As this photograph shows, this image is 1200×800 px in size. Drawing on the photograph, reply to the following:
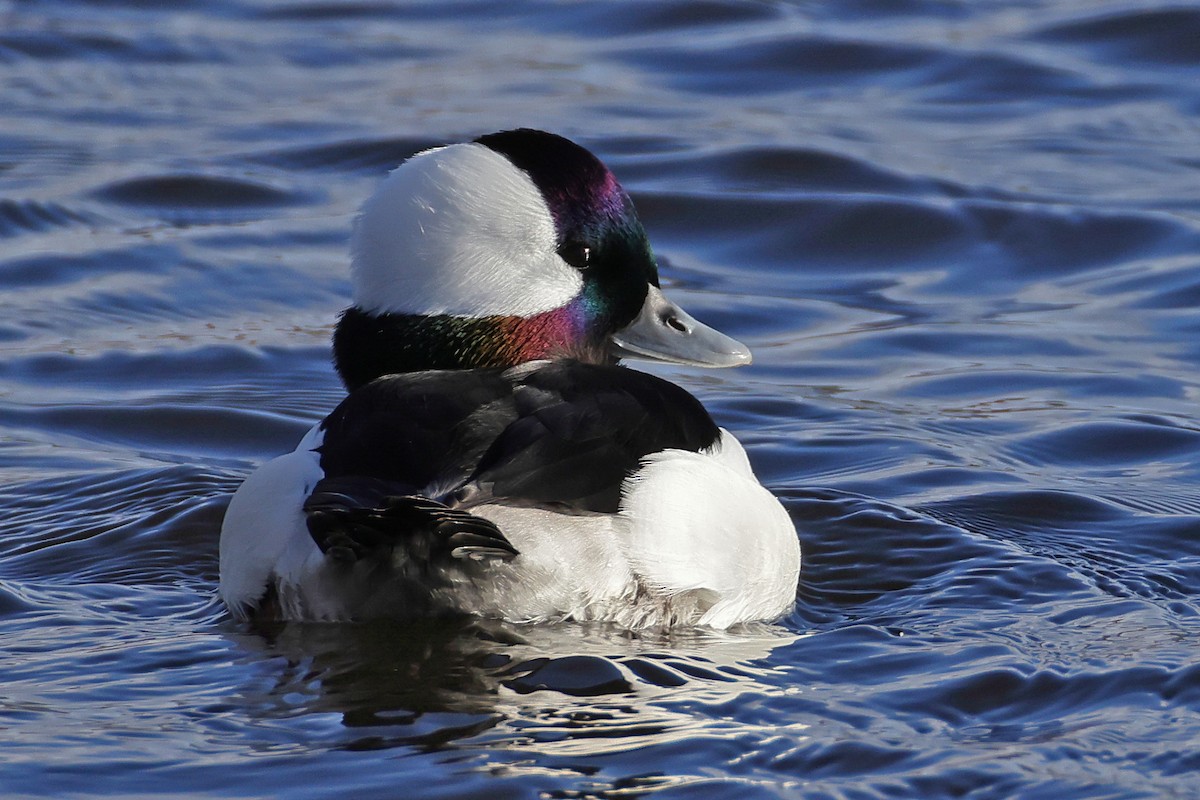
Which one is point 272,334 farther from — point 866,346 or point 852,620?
point 852,620

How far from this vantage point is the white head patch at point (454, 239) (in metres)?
4.68

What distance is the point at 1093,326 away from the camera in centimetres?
784

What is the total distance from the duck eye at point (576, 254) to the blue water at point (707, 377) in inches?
42.2

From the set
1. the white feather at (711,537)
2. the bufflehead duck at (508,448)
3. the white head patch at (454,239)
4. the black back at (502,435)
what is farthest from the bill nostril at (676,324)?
the black back at (502,435)

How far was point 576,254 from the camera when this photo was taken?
4930mm

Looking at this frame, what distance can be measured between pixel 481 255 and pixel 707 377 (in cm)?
277

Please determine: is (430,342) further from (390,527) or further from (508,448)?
(390,527)

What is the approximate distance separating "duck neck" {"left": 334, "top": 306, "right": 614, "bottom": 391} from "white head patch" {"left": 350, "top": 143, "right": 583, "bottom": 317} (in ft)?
0.10

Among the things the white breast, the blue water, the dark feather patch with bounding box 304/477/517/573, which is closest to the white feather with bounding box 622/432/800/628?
the white breast

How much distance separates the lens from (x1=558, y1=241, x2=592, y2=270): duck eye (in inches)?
193

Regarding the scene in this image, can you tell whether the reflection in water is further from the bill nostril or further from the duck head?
the bill nostril

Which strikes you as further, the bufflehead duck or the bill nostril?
the bill nostril

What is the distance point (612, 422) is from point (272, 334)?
11.9 ft

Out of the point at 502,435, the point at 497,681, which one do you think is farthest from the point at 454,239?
the point at 497,681
